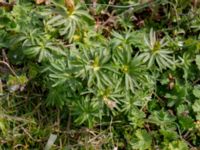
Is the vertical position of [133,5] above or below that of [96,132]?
above

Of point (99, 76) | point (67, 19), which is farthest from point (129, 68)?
point (67, 19)

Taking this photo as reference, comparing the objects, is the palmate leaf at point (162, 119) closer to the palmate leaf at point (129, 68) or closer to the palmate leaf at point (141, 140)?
the palmate leaf at point (141, 140)

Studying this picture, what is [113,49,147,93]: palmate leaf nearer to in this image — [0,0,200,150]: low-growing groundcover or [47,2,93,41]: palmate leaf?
[0,0,200,150]: low-growing groundcover

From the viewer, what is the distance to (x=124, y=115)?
2697 mm

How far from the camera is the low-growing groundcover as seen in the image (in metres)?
2.51

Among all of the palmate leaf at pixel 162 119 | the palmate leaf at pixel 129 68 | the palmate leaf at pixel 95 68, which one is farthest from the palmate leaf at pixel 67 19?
the palmate leaf at pixel 162 119

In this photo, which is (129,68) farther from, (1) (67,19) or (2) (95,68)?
(1) (67,19)

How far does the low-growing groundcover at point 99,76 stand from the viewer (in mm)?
2514

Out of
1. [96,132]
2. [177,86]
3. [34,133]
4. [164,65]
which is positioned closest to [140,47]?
[164,65]

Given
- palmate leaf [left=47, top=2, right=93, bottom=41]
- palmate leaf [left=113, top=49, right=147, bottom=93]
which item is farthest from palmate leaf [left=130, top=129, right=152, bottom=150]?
palmate leaf [left=47, top=2, right=93, bottom=41]

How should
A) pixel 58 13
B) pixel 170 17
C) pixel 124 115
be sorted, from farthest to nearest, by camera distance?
pixel 170 17 → pixel 124 115 → pixel 58 13

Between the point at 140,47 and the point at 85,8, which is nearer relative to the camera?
the point at 140,47

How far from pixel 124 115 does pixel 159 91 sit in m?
0.25

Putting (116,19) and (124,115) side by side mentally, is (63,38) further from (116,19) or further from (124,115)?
(124,115)
